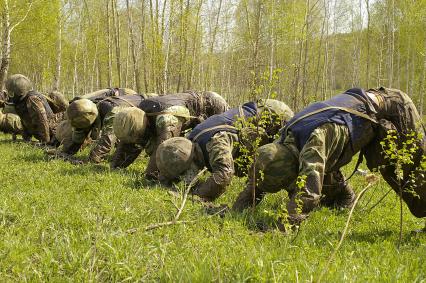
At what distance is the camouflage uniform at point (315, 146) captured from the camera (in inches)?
169

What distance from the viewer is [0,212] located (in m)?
4.01

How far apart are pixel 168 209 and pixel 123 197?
2.68 feet

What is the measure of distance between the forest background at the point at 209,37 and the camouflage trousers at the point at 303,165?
1388 cm

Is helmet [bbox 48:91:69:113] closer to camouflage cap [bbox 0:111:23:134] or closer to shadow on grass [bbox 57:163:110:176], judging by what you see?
camouflage cap [bbox 0:111:23:134]

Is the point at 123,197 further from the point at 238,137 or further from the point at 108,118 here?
the point at 108,118

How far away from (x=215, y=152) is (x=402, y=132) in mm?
2396

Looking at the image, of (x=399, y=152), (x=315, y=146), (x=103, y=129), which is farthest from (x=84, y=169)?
(x=399, y=152)

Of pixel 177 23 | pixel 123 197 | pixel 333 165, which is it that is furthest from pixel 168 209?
pixel 177 23

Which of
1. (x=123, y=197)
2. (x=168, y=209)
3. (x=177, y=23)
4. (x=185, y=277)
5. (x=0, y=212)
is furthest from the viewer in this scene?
(x=177, y=23)

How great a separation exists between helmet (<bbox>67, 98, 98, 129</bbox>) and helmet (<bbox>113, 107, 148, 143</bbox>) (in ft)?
5.37

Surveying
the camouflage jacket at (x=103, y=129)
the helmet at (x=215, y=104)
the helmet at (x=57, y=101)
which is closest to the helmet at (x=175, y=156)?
the helmet at (x=215, y=104)

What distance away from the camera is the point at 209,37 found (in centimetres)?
3222

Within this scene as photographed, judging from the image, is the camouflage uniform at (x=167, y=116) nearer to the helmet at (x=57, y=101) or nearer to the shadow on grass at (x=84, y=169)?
the shadow on grass at (x=84, y=169)

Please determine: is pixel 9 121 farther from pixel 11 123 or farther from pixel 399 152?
pixel 399 152
